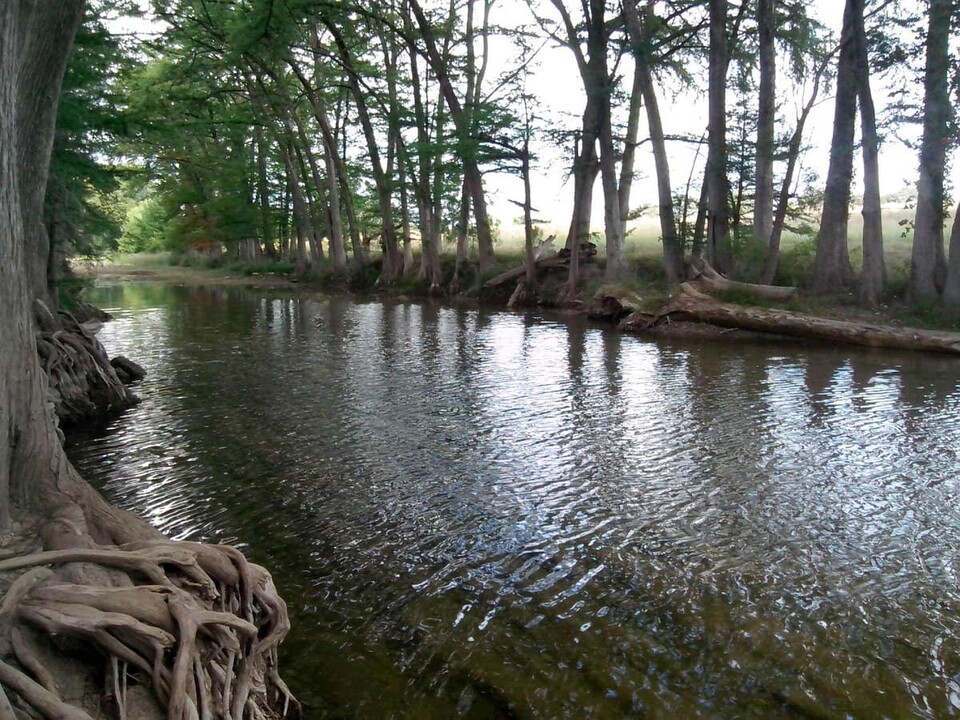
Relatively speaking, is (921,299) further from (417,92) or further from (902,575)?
(417,92)

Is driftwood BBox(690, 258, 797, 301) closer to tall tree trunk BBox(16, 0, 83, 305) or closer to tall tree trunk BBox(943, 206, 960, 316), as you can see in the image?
tall tree trunk BBox(943, 206, 960, 316)

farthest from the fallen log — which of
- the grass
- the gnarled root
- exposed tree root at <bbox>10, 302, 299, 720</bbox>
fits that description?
the gnarled root

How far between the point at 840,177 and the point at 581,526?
47.9 feet

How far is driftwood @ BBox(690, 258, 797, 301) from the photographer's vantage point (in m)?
16.8

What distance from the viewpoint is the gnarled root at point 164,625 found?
2455mm

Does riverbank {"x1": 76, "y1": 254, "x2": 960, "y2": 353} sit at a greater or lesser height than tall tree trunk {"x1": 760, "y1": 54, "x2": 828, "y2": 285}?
lesser

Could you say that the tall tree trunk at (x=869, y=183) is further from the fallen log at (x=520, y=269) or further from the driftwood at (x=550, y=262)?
the fallen log at (x=520, y=269)

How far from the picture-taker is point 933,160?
582 inches

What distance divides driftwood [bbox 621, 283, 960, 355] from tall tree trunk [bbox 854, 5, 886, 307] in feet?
5.78

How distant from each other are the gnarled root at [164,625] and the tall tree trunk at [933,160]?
16216mm

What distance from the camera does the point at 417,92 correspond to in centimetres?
2923

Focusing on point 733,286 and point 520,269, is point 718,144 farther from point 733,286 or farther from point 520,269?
point 520,269

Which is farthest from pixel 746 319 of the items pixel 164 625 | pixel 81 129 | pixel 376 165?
pixel 376 165

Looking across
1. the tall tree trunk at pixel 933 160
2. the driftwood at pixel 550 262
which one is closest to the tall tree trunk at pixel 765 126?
the tall tree trunk at pixel 933 160
